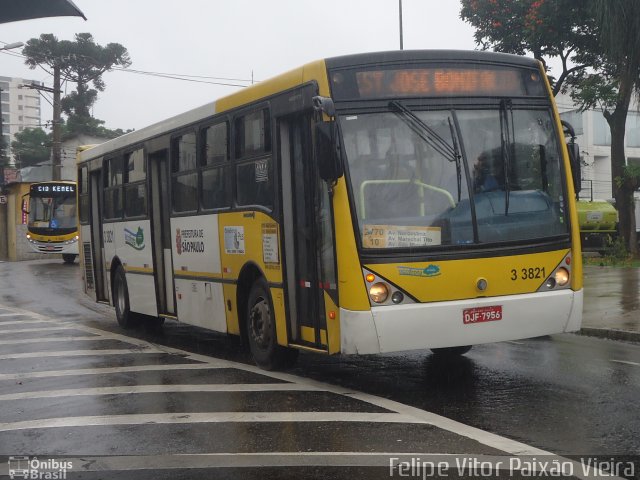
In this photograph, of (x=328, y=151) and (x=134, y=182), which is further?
(x=134, y=182)

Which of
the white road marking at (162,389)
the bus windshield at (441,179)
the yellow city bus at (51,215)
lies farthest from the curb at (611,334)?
the yellow city bus at (51,215)

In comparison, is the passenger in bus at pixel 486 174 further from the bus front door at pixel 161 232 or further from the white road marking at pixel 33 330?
the white road marking at pixel 33 330

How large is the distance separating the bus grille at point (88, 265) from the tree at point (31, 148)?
72136 mm

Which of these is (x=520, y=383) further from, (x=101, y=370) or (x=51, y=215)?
(x=51, y=215)

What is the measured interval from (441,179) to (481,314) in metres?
1.28

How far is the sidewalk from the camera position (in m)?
11.7

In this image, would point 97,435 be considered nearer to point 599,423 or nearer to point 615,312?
point 599,423

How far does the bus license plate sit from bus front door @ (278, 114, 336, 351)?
4.00 feet

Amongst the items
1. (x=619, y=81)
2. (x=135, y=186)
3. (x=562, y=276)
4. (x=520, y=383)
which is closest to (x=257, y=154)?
(x=562, y=276)

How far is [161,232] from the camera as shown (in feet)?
40.7

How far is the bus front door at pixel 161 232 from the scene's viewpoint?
39.9 feet

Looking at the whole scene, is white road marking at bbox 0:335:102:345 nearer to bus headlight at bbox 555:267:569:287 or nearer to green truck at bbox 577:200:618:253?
bus headlight at bbox 555:267:569:287

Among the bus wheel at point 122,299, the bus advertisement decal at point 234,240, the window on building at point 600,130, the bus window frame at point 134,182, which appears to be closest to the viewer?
the bus advertisement decal at point 234,240

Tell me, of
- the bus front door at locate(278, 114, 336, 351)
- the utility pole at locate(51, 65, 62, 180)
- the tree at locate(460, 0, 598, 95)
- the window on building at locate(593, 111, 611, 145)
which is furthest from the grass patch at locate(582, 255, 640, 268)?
the utility pole at locate(51, 65, 62, 180)
